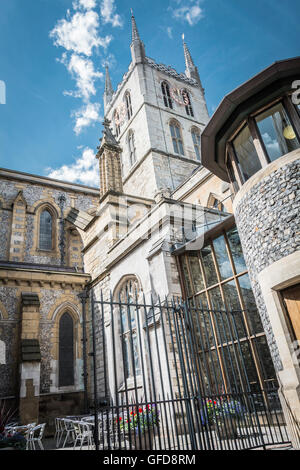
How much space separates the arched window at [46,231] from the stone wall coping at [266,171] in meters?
16.1

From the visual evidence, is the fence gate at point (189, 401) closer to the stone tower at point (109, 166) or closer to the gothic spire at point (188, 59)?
the stone tower at point (109, 166)

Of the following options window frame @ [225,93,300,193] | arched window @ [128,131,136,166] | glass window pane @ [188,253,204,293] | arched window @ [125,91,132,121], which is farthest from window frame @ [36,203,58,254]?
window frame @ [225,93,300,193]

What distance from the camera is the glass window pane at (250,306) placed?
6641 millimetres

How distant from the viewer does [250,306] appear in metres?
6.88

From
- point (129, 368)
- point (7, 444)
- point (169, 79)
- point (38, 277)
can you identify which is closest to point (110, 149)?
point (38, 277)

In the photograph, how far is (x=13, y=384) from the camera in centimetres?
1096

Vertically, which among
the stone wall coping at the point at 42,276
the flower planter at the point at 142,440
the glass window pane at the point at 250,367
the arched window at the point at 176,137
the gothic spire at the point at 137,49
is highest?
the gothic spire at the point at 137,49

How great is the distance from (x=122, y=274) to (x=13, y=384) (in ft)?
17.5

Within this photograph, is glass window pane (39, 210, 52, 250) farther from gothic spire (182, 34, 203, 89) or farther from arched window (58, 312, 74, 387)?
gothic spire (182, 34, 203, 89)

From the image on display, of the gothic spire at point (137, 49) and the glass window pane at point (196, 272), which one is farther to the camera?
the gothic spire at point (137, 49)

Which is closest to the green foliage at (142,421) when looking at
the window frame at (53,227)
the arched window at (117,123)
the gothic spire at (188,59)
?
the window frame at (53,227)

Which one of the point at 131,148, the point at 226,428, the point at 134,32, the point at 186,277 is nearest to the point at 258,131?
the point at 186,277

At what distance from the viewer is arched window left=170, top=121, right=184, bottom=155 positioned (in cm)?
2489
